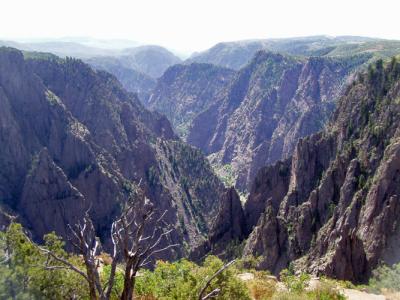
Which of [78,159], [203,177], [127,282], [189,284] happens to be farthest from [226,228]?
[203,177]

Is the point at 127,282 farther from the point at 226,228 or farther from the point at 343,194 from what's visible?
the point at 226,228

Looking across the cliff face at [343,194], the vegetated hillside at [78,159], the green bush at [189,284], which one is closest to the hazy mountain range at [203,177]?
the cliff face at [343,194]

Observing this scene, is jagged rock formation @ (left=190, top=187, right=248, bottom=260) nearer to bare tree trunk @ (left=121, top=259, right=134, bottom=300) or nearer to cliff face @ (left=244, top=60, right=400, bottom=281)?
cliff face @ (left=244, top=60, right=400, bottom=281)

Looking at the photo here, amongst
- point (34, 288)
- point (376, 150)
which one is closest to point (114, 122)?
point (376, 150)

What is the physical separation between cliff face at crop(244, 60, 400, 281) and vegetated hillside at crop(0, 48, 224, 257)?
38.3 m

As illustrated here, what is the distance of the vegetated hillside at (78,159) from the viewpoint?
399ft

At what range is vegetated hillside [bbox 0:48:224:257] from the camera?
12169 centimetres

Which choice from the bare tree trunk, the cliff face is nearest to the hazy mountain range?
the cliff face

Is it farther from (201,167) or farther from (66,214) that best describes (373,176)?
(201,167)

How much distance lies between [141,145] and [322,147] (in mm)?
84614

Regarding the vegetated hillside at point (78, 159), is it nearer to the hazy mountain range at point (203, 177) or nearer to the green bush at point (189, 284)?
the hazy mountain range at point (203, 177)

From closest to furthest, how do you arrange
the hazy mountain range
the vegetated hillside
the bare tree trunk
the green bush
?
the bare tree trunk, the green bush, the hazy mountain range, the vegetated hillside

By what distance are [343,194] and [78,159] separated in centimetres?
8296

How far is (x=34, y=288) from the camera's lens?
61.5ft
